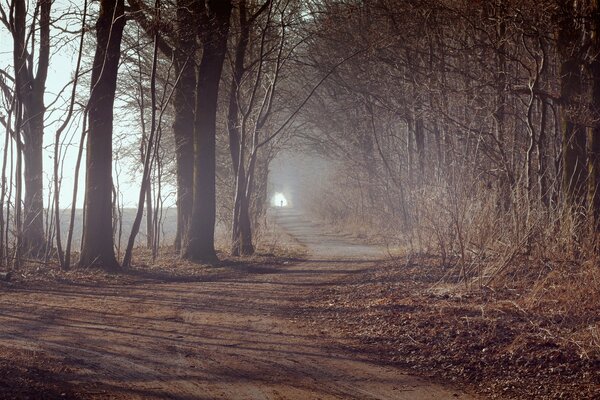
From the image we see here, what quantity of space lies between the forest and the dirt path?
33 millimetres

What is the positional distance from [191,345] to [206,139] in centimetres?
988

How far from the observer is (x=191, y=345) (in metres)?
7.40

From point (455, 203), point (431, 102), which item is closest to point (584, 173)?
point (455, 203)

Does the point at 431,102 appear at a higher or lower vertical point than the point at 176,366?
higher

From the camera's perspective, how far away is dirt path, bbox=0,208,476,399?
591 centimetres

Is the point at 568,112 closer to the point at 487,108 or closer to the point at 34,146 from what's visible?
the point at 487,108

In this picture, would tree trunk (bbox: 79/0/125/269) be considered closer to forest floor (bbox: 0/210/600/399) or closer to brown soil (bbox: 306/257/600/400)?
forest floor (bbox: 0/210/600/399)

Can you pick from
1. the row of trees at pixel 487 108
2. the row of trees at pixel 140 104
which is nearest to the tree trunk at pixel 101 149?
the row of trees at pixel 140 104

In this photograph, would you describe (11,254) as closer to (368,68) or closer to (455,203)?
(455,203)

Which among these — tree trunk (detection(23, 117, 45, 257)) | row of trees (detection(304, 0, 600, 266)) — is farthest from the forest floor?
tree trunk (detection(23, 117, 45, 257))

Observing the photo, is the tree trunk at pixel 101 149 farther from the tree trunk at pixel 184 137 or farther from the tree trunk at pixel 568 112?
the tree trunk at pixel 568 112

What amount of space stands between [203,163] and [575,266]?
9278 mm

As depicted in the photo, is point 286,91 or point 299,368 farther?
point 286,91

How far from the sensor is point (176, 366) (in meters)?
6.49
